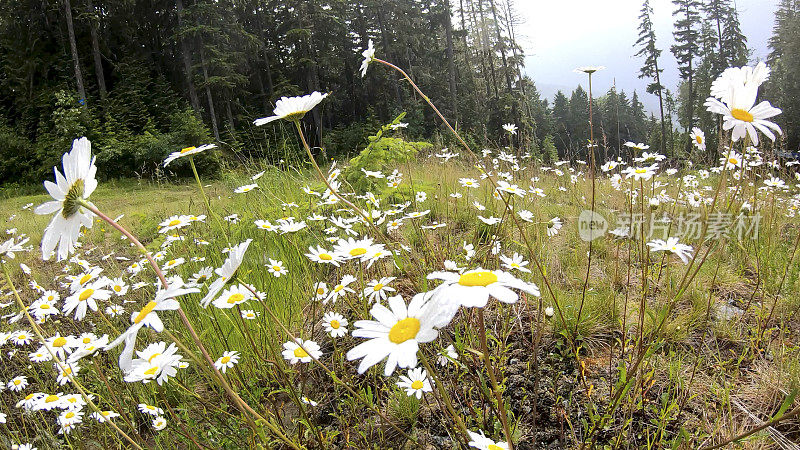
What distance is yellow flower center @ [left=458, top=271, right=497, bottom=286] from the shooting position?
61 cm

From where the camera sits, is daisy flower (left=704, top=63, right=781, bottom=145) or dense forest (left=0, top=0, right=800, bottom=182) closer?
daisy flower (left=704, top=63, right=781, bottom=145)

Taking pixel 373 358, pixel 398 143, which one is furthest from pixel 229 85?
pixel 373 358

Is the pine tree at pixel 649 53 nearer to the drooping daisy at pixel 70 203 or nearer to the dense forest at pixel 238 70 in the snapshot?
the dense forest at pixel 238 70

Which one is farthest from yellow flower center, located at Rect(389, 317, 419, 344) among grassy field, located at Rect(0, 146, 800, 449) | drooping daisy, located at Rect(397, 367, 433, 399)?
drooping daisy, located at Rect(397, 367, 433, 399)

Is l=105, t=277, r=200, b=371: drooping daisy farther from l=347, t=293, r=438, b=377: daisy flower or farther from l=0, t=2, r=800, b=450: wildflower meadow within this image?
l=347, t=293, r=438, b=377: daisy flower

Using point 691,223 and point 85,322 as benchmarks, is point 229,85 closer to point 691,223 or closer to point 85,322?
point 85,322

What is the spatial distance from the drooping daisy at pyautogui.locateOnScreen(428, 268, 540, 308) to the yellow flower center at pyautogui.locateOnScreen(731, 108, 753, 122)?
2.81 ft

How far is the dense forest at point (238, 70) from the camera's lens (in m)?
13.2

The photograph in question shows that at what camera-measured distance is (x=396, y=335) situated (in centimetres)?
64

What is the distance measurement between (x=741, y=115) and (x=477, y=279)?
0.94 m

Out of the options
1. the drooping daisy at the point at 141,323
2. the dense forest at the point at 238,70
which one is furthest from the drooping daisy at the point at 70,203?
the dense forest at the point at 238,70

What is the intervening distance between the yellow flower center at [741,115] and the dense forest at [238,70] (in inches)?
296

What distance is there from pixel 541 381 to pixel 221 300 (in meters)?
1.08

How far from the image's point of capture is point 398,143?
314 centimetres
